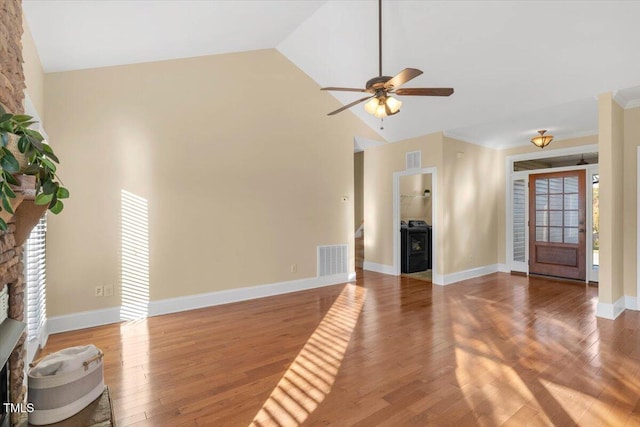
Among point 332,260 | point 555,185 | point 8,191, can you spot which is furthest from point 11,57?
point 555,185

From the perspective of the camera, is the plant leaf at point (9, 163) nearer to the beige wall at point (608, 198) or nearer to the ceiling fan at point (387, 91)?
the ceiling fan at point (387, 91)

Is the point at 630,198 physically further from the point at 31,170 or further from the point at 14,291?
the point at 14,291

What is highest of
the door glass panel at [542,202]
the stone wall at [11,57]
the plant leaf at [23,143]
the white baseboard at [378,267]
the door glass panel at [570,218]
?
the stone wall at [11,57]

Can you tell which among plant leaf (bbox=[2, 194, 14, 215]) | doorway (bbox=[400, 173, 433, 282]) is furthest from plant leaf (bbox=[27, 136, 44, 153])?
doorway (bbox=[400, 173, 433, 282])

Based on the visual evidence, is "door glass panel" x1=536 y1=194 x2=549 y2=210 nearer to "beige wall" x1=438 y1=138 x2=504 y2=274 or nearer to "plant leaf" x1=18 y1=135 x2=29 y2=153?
"beige wall" x1=438 y1=138 x2=504 y2=274

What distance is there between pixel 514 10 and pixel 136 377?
4.87 metres

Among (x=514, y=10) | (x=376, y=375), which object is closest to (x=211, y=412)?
(x=376, y=375)

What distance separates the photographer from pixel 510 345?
3.05 metres

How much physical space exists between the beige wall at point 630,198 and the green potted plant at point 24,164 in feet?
19.3

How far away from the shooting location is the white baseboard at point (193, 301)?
3.51 meters

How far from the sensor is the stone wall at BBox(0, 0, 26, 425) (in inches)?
61.7

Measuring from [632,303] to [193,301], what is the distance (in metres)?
5.83

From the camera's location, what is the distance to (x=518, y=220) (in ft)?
21.5

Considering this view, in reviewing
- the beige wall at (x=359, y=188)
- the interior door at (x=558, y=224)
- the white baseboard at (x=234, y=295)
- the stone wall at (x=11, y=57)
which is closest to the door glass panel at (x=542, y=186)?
the interior door at (x=558, y=224)
